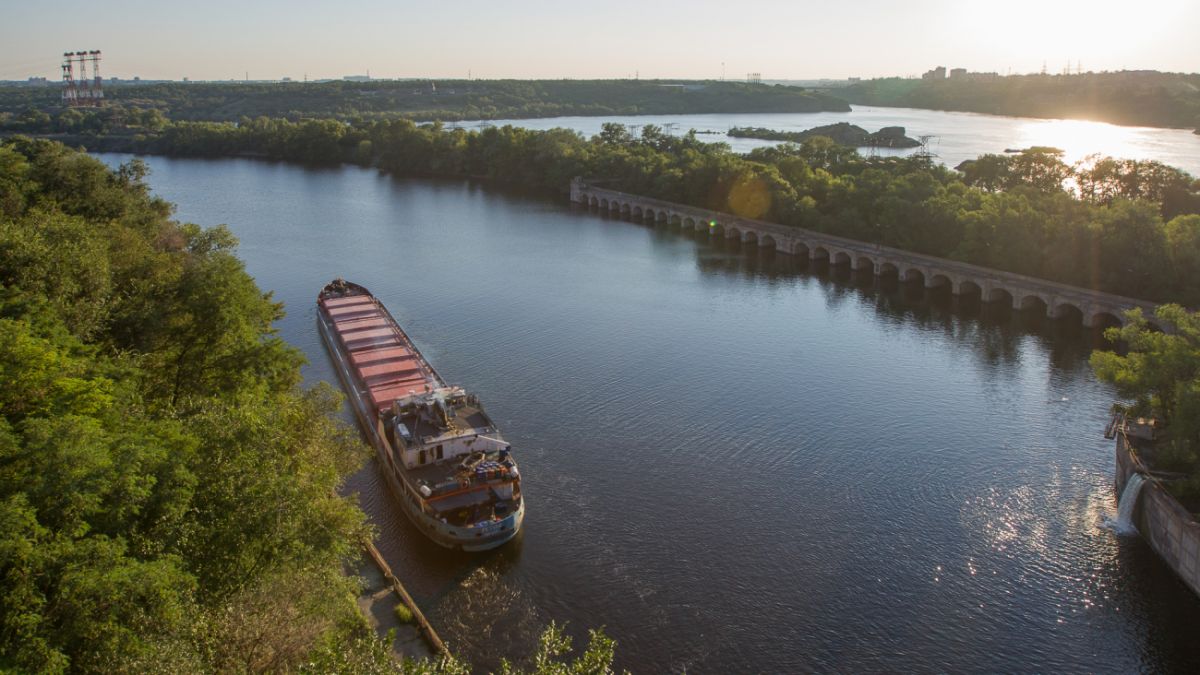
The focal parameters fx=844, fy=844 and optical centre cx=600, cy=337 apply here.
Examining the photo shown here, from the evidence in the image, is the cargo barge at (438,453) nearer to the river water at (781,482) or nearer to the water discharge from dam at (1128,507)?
the river water at (781,482)

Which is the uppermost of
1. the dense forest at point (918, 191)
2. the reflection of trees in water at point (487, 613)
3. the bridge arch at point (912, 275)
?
the dense forest at point (918, 191)

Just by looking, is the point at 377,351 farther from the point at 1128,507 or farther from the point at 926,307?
the point at 926,307

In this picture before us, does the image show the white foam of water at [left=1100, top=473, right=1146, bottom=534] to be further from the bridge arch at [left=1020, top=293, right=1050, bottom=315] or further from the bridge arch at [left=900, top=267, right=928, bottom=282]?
the bridge arch at [left=900, top=267, right=928, bottom=282]

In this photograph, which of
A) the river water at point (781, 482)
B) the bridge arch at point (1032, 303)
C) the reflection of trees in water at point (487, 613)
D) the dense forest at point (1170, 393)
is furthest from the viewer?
the bridge arch at point (1032, 303)

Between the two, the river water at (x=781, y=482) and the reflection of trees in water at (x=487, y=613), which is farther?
the river water at (x=781, y=482)

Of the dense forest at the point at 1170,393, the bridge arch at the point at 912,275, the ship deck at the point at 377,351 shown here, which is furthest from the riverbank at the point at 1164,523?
the bridge arch at the point at 912,275

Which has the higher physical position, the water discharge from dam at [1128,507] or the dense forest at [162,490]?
the dense forest at [162,490]
